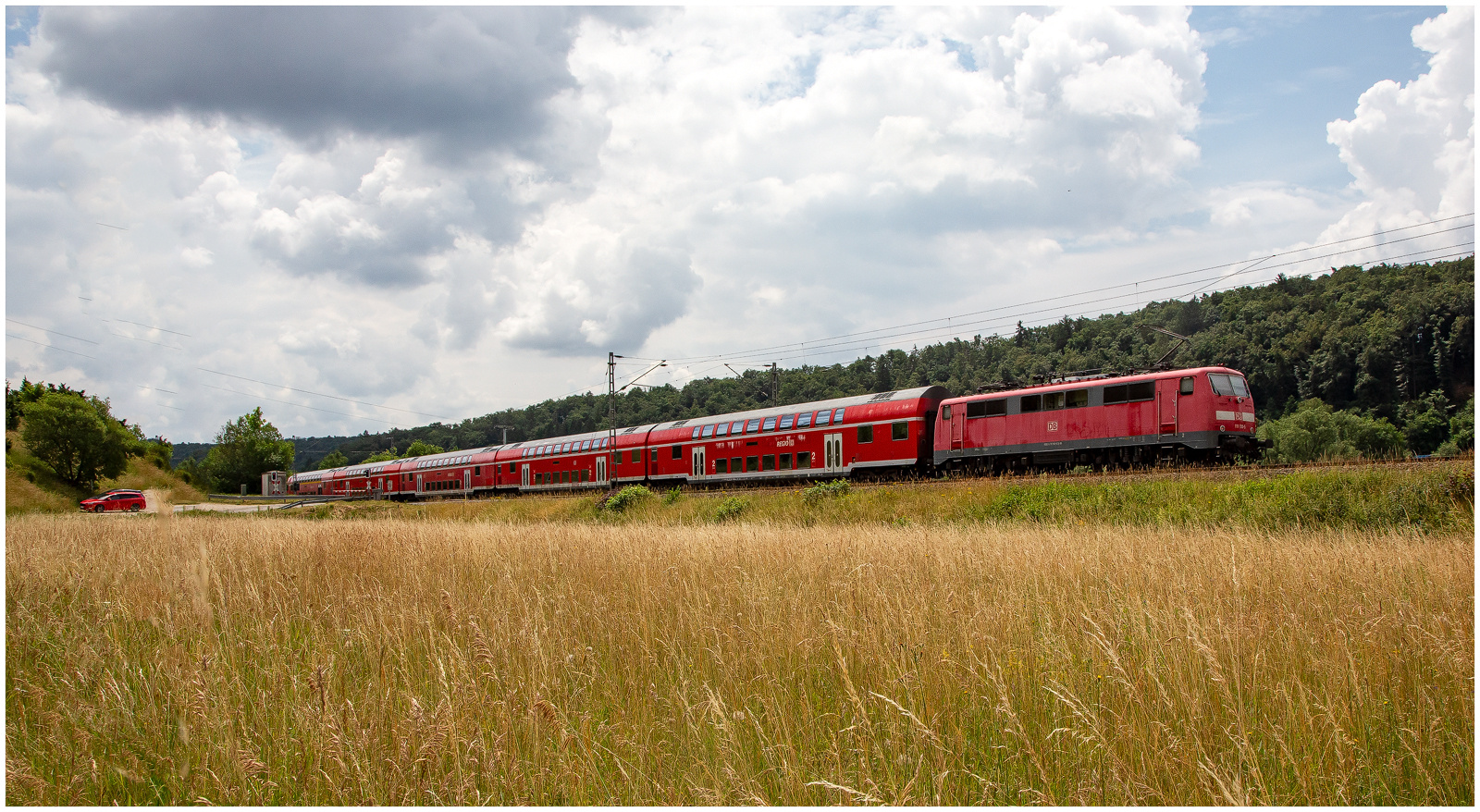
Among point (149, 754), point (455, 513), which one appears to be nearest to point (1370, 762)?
point (149, 754)

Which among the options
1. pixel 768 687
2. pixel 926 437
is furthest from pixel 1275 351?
pixel 768 687

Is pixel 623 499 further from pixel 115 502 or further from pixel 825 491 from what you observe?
pixel 115 502

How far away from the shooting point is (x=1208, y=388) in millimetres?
20375

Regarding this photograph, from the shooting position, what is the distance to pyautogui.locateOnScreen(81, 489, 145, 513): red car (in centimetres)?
3475

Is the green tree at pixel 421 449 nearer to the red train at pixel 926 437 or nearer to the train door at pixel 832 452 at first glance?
the red train at pixel 926 437

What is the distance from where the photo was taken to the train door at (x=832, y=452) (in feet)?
96.0

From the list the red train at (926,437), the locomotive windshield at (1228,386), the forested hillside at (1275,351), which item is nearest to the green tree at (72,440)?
the red train at (926,437)

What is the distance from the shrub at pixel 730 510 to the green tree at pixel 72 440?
35.6 m

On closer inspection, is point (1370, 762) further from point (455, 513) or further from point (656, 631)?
point (455, 513)

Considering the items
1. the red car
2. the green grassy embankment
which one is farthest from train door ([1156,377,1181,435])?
the red car

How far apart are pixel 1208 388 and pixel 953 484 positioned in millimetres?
7177

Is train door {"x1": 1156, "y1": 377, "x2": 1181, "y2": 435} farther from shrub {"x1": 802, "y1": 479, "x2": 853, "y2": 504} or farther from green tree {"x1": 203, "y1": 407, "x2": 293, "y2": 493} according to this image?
green tree {"x1": 203, "y1": 407, "x2": 293, "y2": 493}

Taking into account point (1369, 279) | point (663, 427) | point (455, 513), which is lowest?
point (455, 513)

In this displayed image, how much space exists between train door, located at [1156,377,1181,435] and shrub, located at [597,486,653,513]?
1885cm
